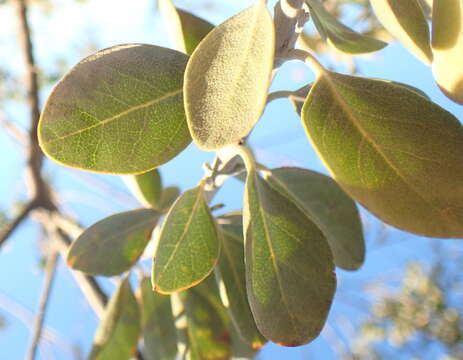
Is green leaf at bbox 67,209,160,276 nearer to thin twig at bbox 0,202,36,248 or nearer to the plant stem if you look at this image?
the plant stem

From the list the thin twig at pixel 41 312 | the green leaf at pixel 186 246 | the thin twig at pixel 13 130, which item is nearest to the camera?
the green leaf at pixel 186 246

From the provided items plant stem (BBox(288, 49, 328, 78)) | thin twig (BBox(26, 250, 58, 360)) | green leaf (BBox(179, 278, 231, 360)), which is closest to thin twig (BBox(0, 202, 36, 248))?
thin twig (BBox(26, 250, 58, 360))

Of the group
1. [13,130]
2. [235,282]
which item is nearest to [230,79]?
[235,282]

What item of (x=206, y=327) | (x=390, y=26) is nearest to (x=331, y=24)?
(x=390, y=26)

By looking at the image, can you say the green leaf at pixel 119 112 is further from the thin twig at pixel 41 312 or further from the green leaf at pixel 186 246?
the thin twig at pixel 41 312

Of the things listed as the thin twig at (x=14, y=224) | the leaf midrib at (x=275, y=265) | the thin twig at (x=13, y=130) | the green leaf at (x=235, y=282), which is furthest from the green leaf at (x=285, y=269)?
the thin twig at (x=13, y=130)

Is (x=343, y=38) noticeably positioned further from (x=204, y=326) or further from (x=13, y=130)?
(x=13, y=130)
